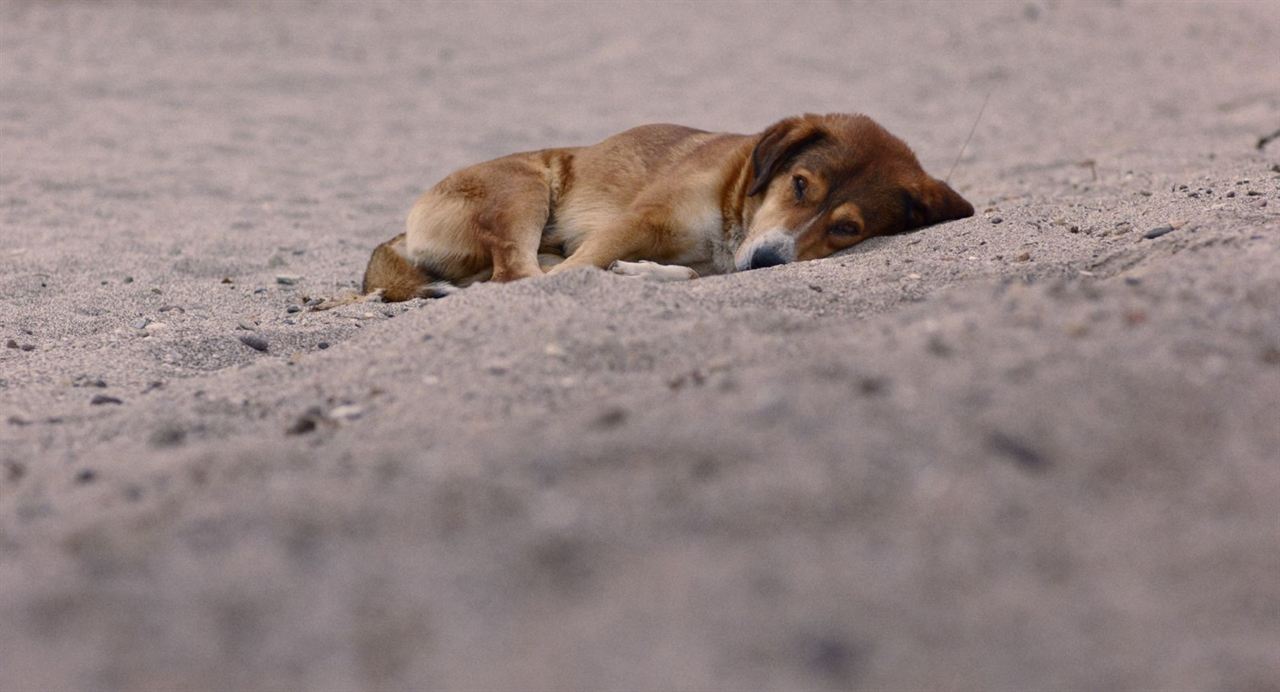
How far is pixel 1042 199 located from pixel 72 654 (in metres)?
4.55

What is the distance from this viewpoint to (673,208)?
4.87 meters

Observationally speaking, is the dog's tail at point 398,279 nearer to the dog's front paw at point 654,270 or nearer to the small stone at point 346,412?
the dog's front paw at point 654,270

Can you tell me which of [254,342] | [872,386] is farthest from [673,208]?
[872,386]

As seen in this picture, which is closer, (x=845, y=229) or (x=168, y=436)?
(x=168, y=436)

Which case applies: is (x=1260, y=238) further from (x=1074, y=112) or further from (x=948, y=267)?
(x=1074, y=112)

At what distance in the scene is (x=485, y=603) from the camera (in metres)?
1.88

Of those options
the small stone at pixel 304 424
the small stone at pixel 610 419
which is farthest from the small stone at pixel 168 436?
the small stone at pixel 610 419

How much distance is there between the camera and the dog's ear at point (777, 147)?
188 inches

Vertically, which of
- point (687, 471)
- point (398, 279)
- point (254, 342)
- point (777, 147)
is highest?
point (687, 471)

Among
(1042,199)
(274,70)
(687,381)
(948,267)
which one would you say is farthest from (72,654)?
(274,70)

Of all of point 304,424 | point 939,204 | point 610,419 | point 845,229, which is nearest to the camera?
point 610,419

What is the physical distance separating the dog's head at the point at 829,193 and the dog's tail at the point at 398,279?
1268 millimetres

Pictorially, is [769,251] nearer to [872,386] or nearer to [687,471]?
[872,386]

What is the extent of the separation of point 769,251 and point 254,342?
6.26 feet
